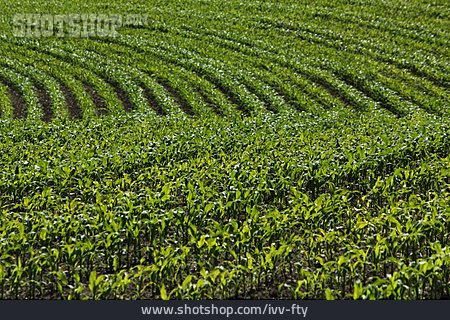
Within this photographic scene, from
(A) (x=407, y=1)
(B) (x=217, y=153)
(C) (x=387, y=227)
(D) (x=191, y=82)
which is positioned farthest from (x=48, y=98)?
(A) (x=407, y=1)

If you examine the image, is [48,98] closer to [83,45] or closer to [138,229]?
[83,45]

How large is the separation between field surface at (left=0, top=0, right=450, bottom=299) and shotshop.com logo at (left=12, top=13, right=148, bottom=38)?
3.79 ft

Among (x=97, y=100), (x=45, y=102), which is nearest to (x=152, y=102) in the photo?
(x=97, y=100)

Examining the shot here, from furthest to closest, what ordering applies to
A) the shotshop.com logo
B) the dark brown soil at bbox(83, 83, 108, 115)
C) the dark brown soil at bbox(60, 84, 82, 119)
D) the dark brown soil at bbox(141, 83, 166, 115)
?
the shotshop.com logo → the dark brown soil at bbox(83, 83, 108, 115) → the dark brown soil at bbox(141, 83, 166, 115) → the dark brown soil at bbox(60, 84, 82, 119)

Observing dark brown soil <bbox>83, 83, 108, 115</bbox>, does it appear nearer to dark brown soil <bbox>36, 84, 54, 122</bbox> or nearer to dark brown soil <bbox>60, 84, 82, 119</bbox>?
dark brown soil <bbox>60, 84, 82, 119</bbox>

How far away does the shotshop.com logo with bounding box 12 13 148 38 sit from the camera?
30.6 metres

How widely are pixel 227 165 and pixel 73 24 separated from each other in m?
22.5

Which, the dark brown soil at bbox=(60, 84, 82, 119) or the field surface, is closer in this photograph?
the field surface

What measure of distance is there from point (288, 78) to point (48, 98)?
28.5 ft

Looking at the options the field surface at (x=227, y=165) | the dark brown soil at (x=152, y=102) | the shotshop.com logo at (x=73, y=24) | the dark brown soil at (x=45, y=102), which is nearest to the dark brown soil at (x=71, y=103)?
the field surface at (x=227, y=165)

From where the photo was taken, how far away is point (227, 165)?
39.5 ft

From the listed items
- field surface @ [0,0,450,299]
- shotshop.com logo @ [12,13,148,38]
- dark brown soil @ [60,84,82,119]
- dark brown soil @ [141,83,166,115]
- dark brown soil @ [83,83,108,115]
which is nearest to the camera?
field surface @ [0,0,450,299]

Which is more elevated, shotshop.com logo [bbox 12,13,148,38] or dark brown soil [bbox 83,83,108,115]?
shotshop.com logo [bbox 12,13,148,38]

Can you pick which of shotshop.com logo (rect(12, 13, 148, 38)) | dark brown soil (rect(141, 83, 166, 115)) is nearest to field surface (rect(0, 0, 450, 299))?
dark brown soil (rect(141, 83, 166, 115))
